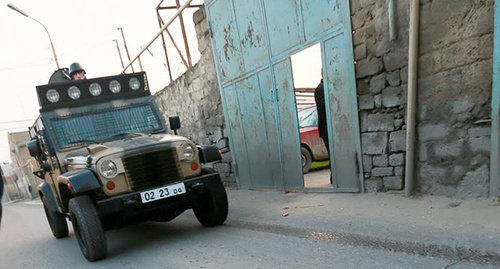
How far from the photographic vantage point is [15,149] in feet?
130

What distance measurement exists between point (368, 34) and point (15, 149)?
46.4 m

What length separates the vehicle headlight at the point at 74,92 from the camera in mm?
4930

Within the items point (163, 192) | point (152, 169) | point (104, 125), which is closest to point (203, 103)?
point (104, 125)

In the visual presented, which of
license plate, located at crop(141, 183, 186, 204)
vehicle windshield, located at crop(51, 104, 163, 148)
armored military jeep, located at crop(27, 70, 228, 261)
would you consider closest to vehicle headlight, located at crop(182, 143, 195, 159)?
armored military jeep, located at crop(27, 70, 228, 261)

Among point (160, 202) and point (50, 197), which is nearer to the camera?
point (160, 202)

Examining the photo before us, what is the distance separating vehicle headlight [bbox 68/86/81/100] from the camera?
4.93 metres

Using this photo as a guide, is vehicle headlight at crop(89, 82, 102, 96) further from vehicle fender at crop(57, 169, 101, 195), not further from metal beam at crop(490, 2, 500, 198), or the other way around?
metal beam at crop(490, 2, 500, 198)

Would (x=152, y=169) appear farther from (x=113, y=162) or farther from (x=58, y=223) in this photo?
(x=58, y=223)

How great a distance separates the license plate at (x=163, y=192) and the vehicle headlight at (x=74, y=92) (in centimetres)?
221

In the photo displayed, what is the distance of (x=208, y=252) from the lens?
3.62 m

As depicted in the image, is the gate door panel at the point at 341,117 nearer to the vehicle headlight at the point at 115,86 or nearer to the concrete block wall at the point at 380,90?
the concrete block wall at the point at 380,90

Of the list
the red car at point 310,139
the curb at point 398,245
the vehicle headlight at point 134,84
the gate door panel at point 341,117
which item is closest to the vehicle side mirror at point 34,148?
the vehicle headlight at point 134,84

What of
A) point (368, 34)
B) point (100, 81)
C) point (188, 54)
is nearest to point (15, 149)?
point (188, 54)

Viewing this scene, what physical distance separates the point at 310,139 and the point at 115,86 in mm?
4287
